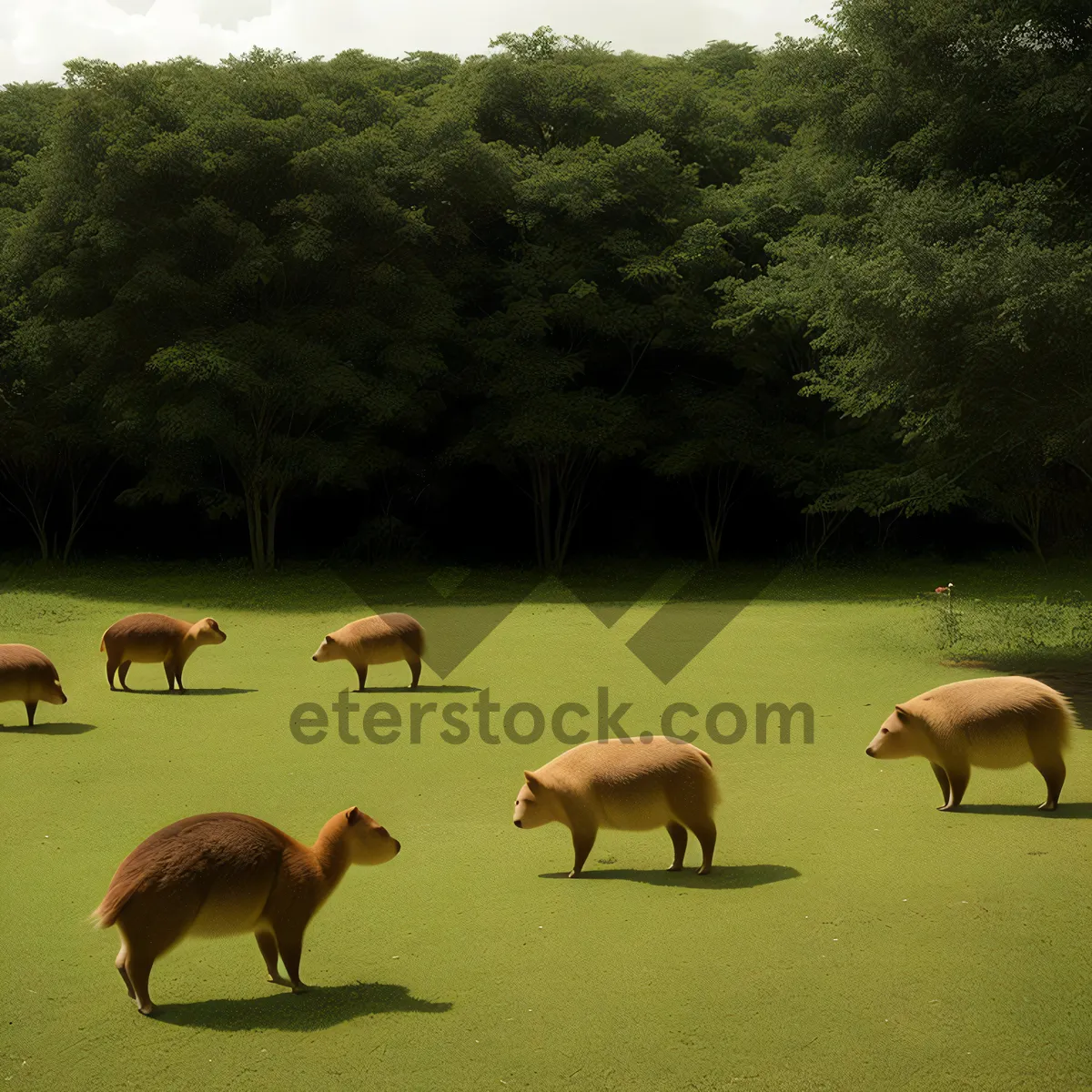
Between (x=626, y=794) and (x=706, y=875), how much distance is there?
680mm

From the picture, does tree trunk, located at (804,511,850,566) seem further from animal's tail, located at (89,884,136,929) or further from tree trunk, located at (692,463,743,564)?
animal's tail, located at (89,884,136,929)

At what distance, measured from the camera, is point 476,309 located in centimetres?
2853

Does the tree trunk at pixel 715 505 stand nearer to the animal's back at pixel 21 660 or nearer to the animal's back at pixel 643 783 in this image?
the animal's back at pixel 21 660

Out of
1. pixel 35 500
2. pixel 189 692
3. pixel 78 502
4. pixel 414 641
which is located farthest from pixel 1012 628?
pixel 78 502

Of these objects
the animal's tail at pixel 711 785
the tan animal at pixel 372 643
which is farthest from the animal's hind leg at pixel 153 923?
the tan animal at pixel 372 643

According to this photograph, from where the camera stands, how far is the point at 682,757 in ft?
20.7

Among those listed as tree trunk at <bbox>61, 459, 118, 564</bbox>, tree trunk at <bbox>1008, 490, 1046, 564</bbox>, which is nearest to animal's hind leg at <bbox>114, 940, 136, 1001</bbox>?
tree trunk at <bbox>61, 459, 118, 564</bbox>

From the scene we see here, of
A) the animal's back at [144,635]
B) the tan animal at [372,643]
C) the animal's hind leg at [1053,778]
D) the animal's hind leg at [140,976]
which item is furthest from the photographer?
the tan animal at [372,643]

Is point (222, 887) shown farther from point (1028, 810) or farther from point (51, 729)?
point (51, 729)

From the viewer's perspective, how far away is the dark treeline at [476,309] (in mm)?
21375

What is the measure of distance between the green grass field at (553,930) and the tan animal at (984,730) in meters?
0.35

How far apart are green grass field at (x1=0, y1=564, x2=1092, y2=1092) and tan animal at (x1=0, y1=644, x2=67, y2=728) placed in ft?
1.05

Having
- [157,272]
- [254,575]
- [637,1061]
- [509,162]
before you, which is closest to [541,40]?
[509,162]

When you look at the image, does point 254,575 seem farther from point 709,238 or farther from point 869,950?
point 869,950
